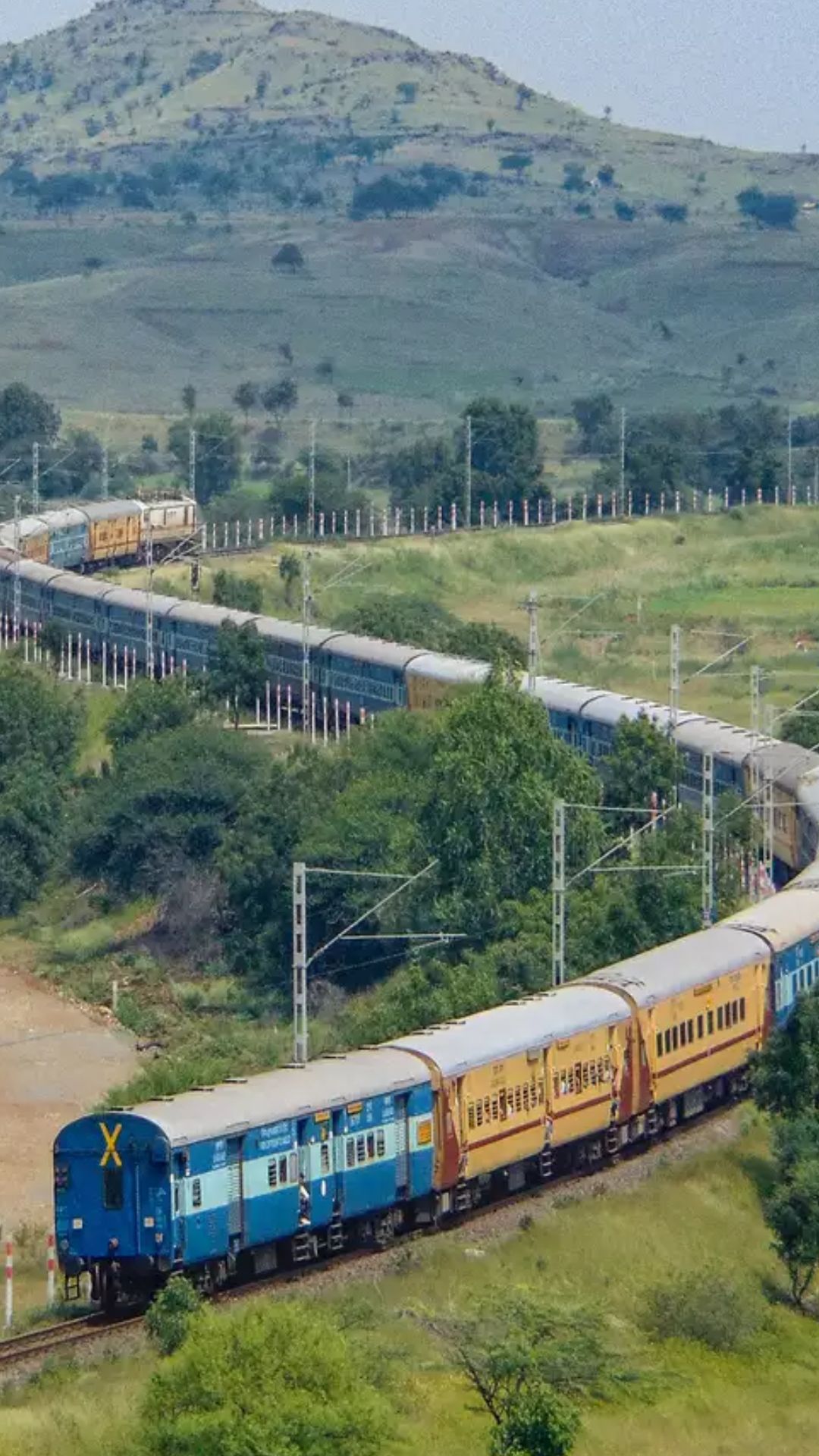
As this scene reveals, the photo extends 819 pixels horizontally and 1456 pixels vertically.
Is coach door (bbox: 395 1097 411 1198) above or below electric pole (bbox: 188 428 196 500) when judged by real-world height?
above

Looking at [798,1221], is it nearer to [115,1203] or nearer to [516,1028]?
[516,1028]

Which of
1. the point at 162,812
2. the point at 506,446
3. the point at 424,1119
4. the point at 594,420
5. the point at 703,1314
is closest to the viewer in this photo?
the point at 703,1314

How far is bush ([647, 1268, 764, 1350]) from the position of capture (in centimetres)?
3891

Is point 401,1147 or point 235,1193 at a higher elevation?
point 235,1193

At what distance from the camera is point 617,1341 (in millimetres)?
37344

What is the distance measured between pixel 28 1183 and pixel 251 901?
17590 mm

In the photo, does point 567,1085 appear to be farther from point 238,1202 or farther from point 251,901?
point 251,901

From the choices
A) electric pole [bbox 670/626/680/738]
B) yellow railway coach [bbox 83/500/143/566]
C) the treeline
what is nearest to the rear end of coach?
electric pole [bbox 670/626/680/738]

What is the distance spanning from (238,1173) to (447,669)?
4691cm

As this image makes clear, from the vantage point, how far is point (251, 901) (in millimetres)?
67625

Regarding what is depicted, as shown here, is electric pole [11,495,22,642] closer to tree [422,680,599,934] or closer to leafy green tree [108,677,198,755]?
leafy green tree [108,677,198,755]

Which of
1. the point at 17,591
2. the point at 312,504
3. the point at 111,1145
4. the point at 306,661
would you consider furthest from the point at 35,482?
the point at 111,1145

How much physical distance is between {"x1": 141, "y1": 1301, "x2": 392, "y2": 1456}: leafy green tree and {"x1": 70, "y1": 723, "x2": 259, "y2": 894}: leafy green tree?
40.0m

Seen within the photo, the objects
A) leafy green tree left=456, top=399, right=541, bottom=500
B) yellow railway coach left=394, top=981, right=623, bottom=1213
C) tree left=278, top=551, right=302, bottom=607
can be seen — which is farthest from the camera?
leafy green tree left=456, top=399, right=541, bottom=500
